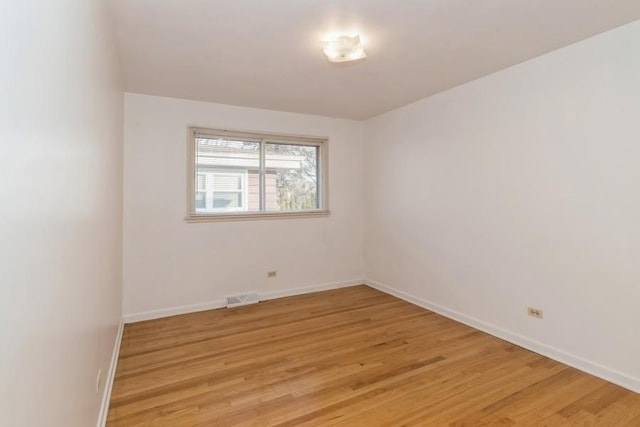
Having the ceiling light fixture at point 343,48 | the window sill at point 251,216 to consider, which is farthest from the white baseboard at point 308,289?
the ceiling light fixture at point 343,48

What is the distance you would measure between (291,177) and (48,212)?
357cm

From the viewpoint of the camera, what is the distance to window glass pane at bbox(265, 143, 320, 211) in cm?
425

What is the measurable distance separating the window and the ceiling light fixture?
1916 millimetres

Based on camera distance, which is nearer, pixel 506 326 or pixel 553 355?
pixel 553 355

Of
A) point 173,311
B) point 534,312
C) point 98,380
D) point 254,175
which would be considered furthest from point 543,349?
point 173,311

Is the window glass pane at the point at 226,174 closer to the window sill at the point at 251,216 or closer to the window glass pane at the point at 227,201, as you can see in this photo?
the window glass pane at the point at 227,201

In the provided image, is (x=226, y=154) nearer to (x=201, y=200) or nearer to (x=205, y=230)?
(x=201, y=200)

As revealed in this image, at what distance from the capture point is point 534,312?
2.73 meters

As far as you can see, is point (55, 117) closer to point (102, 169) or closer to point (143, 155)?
point (102, 169)

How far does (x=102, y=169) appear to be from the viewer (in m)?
1.92

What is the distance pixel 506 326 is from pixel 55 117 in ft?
11.2

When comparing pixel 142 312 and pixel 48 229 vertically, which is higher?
pixel 48 229

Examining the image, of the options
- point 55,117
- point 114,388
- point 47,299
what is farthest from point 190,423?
point 55,117

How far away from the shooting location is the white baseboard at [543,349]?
2.23 meters
